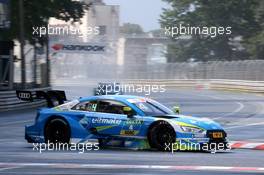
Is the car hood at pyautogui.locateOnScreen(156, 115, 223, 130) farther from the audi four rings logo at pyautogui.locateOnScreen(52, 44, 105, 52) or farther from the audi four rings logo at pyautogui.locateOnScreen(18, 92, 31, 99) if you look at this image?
the audi four rings logo at pyautogui.locateOnScreen(52, 44, 105, 52)

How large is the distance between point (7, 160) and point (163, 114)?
370cm

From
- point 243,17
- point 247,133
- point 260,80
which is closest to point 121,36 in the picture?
point 243,17

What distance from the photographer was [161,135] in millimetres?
15094

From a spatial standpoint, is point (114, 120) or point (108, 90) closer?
point (114, 120)

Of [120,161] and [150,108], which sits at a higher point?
[150,108]

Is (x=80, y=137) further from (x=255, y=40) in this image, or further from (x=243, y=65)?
(x=255, y=40)

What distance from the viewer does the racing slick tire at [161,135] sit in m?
15.0

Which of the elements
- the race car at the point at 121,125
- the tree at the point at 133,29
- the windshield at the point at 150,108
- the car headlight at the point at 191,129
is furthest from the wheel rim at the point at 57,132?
the tree at the point at 133,29

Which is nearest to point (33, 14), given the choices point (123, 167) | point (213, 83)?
point (213, 83)

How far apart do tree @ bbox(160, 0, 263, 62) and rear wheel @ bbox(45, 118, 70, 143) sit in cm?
5292

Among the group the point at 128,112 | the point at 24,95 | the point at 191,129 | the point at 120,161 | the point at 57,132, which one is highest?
the point at 24,95

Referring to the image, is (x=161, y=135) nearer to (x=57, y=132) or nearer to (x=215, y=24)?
(x=57, y=132)

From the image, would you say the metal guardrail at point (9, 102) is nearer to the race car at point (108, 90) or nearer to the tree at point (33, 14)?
the race car at point (108, 90)

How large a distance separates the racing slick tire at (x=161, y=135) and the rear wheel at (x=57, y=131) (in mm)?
1981
